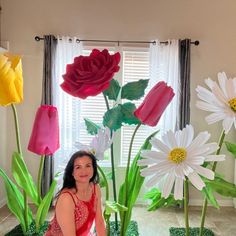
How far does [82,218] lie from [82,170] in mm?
234

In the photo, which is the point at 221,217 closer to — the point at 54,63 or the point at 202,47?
the point at 202,47

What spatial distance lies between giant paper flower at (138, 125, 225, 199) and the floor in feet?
5.62

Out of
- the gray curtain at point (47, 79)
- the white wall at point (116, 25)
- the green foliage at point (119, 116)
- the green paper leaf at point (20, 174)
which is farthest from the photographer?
the white wall at point (116, 25)

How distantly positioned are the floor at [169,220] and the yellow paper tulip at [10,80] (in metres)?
1.45

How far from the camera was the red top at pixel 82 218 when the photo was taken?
129 centimetres

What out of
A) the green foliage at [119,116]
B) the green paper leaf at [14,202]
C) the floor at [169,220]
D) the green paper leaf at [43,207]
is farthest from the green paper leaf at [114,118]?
the floor at [169,220]

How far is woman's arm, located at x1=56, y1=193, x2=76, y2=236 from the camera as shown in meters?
1.23

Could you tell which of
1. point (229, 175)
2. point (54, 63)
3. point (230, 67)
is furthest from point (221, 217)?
point (54, 63)

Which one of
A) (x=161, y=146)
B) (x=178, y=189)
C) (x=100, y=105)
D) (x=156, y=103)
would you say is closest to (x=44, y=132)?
(x=156, y=103)

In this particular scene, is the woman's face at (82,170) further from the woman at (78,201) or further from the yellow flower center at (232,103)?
the yellow flower center at (232,103)

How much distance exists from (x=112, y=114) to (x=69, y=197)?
18.1 inches

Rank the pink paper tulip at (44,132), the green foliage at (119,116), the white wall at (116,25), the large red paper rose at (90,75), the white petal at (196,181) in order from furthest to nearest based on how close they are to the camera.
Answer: the white wall at (116,25), the pink paper tulip at (44,132), the green foliage at (119,116), the large red paper rose at (90,75), the white petal at (196,181)

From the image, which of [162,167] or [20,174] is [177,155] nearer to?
[162,167]

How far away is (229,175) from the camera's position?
3.42m
